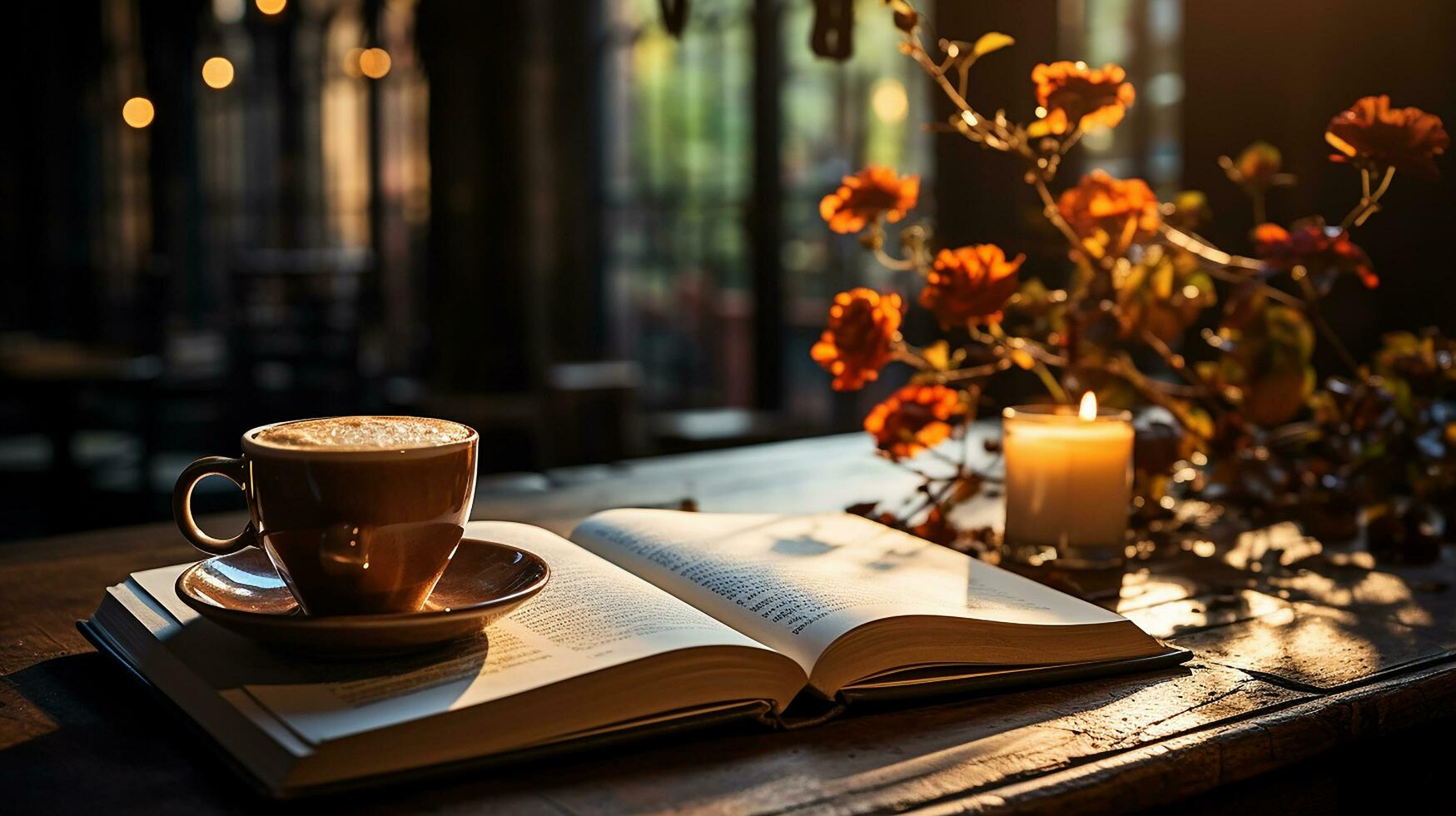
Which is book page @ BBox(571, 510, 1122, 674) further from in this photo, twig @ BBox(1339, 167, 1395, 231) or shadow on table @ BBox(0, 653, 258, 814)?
twig @ BBox(1339, 167, 1395, 231)

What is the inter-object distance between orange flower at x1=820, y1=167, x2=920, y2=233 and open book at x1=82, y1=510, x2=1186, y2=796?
338mm

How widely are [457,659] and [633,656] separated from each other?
96 millimetres

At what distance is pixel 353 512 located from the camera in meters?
0.69

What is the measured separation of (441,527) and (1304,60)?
4.88ft

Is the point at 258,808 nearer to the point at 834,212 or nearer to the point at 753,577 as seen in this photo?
the point at 753,577

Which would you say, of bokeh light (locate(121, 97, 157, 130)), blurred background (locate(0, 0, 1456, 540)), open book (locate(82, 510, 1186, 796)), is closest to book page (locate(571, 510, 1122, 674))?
open book (locate(82, 510, 1186, 796))

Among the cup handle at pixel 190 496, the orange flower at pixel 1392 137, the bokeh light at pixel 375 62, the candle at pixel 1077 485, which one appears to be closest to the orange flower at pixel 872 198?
the candle at pixel 1077 485

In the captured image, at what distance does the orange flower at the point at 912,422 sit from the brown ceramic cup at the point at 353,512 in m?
0.48

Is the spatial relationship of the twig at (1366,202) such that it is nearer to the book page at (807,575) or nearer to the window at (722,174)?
the book page at (807,575)

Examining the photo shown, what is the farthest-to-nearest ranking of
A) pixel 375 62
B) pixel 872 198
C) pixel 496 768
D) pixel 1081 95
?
1. pixel 375 62
2. pixel 872 198
3. pixel 1081 95
4. pixel 496 768

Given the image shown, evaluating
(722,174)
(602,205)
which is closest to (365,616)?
(722,174)

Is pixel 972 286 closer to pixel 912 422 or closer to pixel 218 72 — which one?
pixel 912 422

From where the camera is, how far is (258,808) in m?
0.60

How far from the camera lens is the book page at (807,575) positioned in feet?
2.54
